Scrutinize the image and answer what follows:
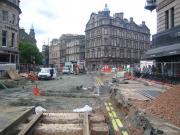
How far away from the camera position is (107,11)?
106312mm

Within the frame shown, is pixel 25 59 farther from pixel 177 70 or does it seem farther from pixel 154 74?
pixel 177 70

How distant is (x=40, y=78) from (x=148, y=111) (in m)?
37.0

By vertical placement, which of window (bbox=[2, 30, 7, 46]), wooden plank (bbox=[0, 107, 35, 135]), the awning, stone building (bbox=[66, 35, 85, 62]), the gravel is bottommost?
wooden plank (bbox=[0, 107, 35, 135])

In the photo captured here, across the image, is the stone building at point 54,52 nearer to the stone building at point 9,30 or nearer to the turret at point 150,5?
the stone building at point 9,30

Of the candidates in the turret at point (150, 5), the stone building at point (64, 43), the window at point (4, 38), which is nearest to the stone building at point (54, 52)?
the stone building at point (64, 43)

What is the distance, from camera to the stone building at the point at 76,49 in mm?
123312

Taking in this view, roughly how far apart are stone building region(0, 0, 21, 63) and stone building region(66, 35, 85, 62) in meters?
70.8

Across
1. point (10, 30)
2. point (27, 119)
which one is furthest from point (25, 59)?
point (27, 119)

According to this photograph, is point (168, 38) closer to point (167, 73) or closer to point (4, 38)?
point (167, 73)

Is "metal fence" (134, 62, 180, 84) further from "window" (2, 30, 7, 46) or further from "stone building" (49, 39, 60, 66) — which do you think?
"stone building" (49, 39, 60, 66)

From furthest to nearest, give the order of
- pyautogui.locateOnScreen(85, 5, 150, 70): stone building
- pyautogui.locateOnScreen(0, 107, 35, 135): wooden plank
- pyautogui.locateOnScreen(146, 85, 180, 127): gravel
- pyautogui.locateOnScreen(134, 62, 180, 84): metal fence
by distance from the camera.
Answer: pyautogui.locateOnScreen(85, 5, 150, 70): stone building → pyautogui.locateOnScreen(134, 62, 180, 84): metal fence → pyautogui.locateOnScreen(146, 85, 180, 127): gravel → pyautogui.locateOnScreen(0, 107, 35, 135): wooden plank

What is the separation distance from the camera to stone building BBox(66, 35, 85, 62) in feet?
405

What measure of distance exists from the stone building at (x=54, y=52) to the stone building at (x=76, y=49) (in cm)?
1460

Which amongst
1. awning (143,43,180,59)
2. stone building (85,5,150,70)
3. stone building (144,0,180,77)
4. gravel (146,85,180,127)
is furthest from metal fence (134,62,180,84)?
stone building (85,5,150,70)
